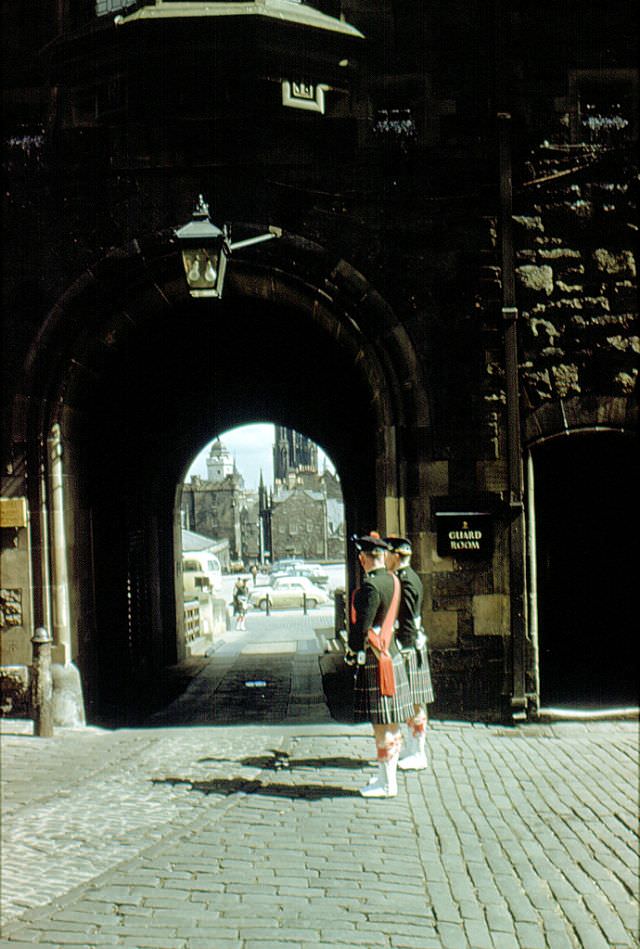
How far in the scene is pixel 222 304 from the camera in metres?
9.80

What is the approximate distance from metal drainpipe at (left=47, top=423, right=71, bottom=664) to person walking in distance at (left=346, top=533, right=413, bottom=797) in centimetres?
366

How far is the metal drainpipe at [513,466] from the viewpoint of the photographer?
8.42 meters

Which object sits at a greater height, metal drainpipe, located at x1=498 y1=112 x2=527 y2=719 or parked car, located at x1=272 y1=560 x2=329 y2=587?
metal drainpipe, located at x1=498 y1=112 x2=527 y2=719

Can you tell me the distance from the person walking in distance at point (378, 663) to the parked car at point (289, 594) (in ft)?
35.7

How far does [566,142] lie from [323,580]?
10048 mm

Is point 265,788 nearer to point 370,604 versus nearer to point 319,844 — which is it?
point 319,844

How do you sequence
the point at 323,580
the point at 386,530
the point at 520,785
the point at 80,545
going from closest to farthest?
the point at 520,785, the point at 386,530, the point at 80,545, the point at 323,580

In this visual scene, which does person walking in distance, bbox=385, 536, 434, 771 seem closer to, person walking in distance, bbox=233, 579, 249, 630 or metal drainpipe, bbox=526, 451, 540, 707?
metal drainpipe, bbox=526, 451, 540, 707

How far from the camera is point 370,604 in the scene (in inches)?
236

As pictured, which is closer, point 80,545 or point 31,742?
point 31,742

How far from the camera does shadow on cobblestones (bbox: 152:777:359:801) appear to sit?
20.6ft

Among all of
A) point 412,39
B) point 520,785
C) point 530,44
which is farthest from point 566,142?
point 520,785

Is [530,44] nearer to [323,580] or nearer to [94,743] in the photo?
[94,743]

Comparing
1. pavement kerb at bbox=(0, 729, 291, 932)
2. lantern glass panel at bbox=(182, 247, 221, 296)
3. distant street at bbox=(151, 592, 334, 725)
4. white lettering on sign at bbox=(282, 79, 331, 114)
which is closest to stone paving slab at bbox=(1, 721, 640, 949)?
pavement kerb at bbox=(0, 729, 291, 932)
